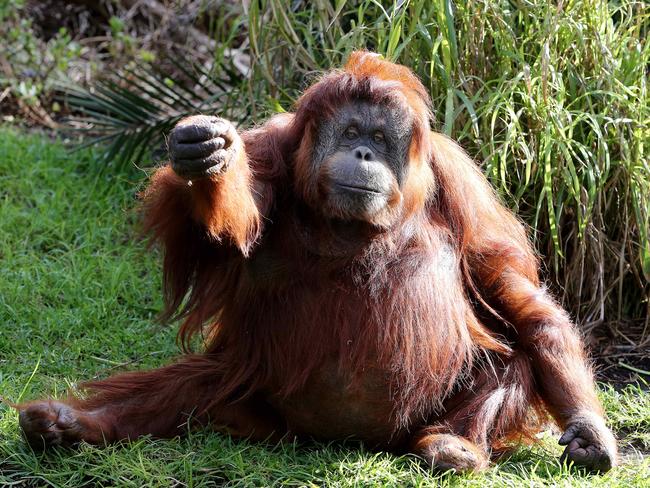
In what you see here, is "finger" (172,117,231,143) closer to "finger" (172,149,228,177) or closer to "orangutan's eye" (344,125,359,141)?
"finger" (172,149,228,177)

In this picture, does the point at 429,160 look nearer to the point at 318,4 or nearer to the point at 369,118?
the point at 369,118

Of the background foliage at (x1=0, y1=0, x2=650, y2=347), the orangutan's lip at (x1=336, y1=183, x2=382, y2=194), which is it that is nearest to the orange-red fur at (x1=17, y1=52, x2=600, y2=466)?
the orangutan's lip at (x1=336, y1=183, x2=382, y2=194)

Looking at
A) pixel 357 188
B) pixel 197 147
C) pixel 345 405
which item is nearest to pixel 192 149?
pixel 197 147

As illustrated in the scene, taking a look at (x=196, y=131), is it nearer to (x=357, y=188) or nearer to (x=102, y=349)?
(x=357, y=188)

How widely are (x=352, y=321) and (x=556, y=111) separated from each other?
4.37 ft

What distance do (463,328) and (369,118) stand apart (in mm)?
714

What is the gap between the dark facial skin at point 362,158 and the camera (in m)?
2.77

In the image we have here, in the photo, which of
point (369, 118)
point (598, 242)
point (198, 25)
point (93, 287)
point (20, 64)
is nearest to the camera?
point (369, 118)

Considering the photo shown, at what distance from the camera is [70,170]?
5117mm

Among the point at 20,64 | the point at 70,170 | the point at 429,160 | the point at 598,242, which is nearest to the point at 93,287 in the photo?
the point at 70,170

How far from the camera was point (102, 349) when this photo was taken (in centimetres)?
377

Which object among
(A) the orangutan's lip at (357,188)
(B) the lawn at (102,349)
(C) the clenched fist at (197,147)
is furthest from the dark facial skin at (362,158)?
(B) the lawn at (102,349)

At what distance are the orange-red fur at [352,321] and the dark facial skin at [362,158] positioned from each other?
0.04 meters

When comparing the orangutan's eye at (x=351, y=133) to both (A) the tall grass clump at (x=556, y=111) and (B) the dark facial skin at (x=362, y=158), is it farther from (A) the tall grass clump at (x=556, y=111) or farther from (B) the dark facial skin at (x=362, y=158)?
(A) the tall grass clump at (x=556, y=111)
